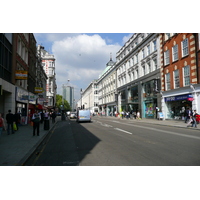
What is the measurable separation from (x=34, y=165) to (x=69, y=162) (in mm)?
1128

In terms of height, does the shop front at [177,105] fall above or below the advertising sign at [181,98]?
below

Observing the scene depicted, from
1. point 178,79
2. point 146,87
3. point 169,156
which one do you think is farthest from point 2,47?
point 146,87

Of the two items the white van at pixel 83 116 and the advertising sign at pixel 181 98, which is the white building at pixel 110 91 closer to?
the advertising sign at pixel 181 98

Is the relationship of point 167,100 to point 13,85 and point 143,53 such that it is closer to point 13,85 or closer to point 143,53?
point 143,53

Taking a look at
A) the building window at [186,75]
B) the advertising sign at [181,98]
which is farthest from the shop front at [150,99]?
the building window at [186,75]

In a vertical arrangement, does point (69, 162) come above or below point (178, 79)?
below

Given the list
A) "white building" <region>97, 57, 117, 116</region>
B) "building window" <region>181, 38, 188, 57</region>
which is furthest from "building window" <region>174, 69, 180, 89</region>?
"white building" <region>97, 57, 117, 116</region>

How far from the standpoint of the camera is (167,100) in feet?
95.0

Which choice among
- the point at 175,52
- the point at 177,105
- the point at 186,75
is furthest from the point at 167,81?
the point at 186,75

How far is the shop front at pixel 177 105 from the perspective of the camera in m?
24.5

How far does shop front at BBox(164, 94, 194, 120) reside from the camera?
24536 millimetres

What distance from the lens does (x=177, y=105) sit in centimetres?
2703

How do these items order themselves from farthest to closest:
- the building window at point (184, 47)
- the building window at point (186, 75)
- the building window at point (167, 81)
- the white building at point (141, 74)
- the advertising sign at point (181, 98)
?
the white building at point (141, 74) < the building window at point (167, 81) < the building window at point (184, 47) < the building window at point (186, 75) < the advertising sign at point (181, 98)

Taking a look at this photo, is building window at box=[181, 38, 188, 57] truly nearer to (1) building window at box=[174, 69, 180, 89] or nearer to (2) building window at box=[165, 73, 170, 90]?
(1) building window at box=[174, 69, 180, 89]
